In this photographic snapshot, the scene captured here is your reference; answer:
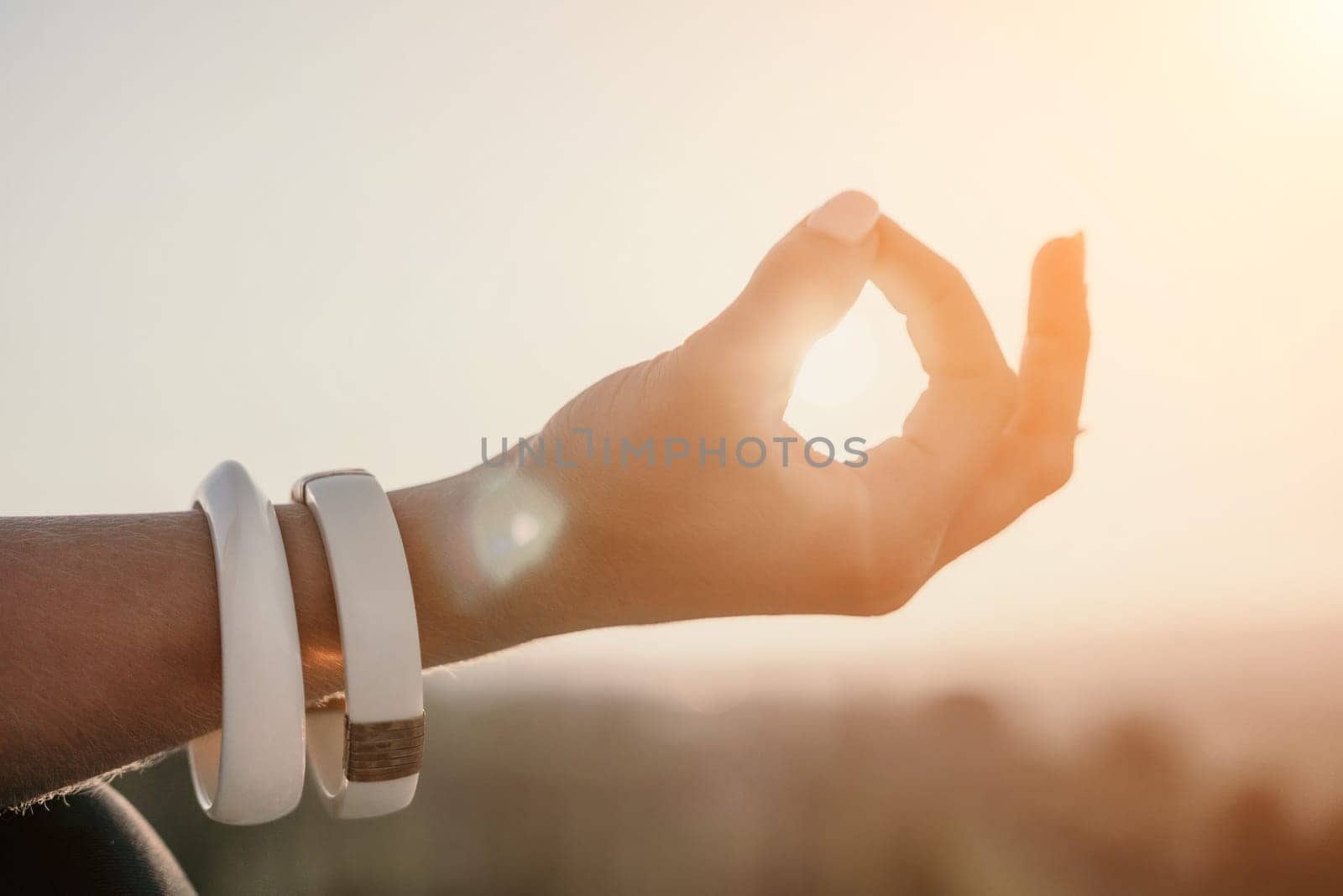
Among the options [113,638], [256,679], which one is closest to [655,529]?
[256,679]

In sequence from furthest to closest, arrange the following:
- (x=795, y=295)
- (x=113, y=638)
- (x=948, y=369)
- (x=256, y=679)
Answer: (x=948, y=369) < (x=795, y=295) < (x=113, y=638) < (x=256, y=679)

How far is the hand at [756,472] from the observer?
176 cm

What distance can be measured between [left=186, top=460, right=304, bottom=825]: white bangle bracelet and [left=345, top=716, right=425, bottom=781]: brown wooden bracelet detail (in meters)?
0.08

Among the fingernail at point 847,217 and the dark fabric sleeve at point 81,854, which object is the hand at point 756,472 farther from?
the dark fabric sleeve at point 81,854

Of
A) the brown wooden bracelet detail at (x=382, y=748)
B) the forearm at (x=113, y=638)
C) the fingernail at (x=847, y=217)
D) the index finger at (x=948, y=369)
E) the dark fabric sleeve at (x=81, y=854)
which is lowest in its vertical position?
the dark fabric sleeve at (x=81, y=854)

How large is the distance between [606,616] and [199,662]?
766 millimetres

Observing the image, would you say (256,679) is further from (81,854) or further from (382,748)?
(81,854)

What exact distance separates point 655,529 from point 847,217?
2.41 feet

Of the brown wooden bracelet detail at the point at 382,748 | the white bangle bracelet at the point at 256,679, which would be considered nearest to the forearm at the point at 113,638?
the white bangle bracelet at the point at 256,679

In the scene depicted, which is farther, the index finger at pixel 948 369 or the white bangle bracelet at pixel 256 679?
the index finger at pixel 948 369

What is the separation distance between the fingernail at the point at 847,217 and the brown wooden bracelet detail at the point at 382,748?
1.18 metres

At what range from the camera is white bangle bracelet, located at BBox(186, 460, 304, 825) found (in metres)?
1.41

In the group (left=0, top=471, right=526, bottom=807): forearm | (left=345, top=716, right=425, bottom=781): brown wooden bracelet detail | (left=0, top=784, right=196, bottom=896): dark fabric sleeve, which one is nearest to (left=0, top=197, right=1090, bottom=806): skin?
(left=0, top=471, right=526, bottom=807): forearm

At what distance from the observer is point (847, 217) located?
72.2 inches
